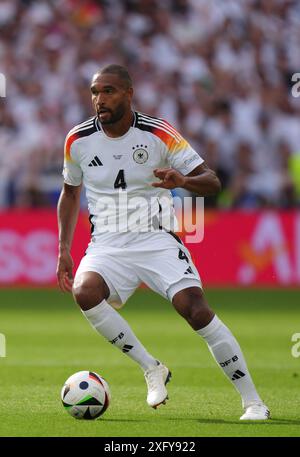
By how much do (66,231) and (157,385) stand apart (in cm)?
129

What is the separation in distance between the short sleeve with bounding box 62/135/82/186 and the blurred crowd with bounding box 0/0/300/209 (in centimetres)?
974

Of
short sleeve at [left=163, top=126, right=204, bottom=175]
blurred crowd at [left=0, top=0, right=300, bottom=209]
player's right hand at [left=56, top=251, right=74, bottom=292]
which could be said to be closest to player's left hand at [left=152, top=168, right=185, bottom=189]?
short sleeve at [left=163, top=126, right=204, bottom=175]

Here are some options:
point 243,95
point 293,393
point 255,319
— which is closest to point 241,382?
point 293,393

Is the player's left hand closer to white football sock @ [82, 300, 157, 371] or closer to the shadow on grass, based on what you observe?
white football sock @ [82, 300, 157, 371]

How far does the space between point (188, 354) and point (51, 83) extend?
9.05 m

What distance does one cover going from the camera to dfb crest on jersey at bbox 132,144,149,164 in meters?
7.22

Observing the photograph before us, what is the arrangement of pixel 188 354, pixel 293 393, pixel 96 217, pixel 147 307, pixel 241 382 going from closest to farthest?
pixel 241 382 → pixel 96 217 → pixel 293 393 → pixel 188 354 → pixel 147 307

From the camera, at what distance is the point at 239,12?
63.4ft

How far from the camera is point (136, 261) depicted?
7.20 m

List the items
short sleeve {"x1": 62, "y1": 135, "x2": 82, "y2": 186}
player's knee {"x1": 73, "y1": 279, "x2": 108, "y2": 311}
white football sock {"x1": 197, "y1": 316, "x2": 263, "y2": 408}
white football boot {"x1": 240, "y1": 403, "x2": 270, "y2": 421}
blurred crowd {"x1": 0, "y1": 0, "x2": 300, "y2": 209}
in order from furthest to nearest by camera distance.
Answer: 1. blurred crowd {"x1": 0, "y1": 0, "x2": 300, "y2": 209}
2. short sleeve {"x1": 62, "y1": 135, "x2": 82, "y2": 186}
3. player's knee {"x1": 73, "y1": 279, "x2": 108, "y2": 311}
4. white football sock {"x1": 197, "y1": 316, "x2": 263, "y2": 408}
5. white football boot {"x1": 240, "y1": 403, "x2": 270, "y2": 421}

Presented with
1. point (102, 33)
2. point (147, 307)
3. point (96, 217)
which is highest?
point (102, 33)

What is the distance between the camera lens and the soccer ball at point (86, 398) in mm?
6734

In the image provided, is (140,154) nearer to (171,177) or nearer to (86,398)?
(171,177)

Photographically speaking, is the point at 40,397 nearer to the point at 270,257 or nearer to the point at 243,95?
the point at 270,257
